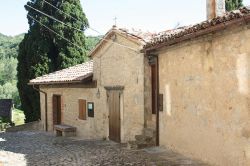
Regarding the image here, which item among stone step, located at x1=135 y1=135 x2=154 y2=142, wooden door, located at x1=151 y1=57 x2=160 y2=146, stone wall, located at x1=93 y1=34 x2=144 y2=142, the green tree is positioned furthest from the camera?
the green tree

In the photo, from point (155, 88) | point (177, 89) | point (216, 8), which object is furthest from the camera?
point (155, 88)

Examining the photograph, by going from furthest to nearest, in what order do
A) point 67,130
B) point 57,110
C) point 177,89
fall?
point 57,110
point 67,130
point 177,89

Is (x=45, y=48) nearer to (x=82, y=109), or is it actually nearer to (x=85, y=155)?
(x=82, y=109)

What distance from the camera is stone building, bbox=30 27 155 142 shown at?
1299 centimetres

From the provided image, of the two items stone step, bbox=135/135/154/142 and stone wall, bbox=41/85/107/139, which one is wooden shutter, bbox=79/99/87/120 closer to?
stone wall, bbox=41/85/107/139

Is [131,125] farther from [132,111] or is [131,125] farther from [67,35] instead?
[67,35]

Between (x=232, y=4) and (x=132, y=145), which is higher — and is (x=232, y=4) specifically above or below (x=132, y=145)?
above

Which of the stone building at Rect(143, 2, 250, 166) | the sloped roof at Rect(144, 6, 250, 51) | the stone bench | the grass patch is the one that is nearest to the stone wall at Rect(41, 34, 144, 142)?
the stone bench

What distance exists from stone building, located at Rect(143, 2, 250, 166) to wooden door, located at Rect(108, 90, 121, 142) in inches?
112

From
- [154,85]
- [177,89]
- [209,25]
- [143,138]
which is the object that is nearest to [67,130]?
[143,138]

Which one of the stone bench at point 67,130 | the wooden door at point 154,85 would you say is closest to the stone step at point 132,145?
the wooden door at point 154,85

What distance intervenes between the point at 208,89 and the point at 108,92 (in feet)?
22.4

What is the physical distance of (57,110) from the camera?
2045 cm

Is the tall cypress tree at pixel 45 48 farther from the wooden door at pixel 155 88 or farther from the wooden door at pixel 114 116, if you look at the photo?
the wooden door at pixel 155 88
